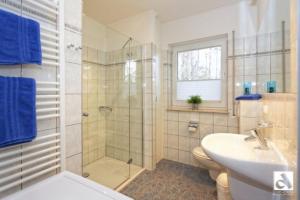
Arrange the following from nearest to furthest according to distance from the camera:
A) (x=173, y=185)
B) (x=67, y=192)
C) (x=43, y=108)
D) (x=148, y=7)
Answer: (x=67, y=192) < (x=43, y=108) < (x=173, y=185) < (x=148, y=7)

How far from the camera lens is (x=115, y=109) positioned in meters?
2.47

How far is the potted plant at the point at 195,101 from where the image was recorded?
2406 millimetres

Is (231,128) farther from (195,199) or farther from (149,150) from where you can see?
(149,150)

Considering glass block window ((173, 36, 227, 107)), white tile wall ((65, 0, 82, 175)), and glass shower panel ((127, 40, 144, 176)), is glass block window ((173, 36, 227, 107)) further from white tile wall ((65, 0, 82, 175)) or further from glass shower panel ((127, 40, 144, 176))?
white tile wall ((65, 0, 82, 175))

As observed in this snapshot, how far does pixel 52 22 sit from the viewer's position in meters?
1.12

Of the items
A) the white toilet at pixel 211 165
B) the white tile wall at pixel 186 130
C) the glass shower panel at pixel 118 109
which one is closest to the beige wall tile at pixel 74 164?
the glass shower panel at pixel 118 109

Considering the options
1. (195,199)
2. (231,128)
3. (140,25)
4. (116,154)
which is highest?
(140,25)

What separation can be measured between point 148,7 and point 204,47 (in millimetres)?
995

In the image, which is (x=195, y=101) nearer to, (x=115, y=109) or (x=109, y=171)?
(x=115, y=109)

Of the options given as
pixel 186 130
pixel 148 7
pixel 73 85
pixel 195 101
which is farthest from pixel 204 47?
pixel 73 85

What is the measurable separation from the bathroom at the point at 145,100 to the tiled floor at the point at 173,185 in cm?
1

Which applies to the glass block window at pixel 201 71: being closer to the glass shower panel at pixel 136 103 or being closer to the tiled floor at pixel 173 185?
the glass shower panel at pixel 136 103

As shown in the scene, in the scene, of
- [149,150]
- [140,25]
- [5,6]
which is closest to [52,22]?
[5,6]

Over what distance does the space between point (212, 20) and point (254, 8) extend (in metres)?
0.49
